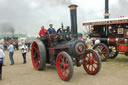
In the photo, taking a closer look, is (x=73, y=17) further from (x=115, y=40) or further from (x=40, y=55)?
(x=115, y=40)

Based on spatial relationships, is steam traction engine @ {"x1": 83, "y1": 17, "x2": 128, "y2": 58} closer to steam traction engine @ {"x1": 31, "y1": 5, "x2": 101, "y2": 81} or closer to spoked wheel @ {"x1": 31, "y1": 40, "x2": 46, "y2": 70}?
steam traction engine @ {"x1": 31, "y1": 5, "x2": 101, "y2": 81}

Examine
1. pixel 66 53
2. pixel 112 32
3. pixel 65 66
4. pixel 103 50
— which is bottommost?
pixel 65 66

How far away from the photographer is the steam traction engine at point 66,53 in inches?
150

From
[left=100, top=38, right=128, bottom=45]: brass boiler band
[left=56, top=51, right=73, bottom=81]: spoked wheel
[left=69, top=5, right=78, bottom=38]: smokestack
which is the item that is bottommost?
[left=56, top=51, right=73, bottom=81]: spoked wheel

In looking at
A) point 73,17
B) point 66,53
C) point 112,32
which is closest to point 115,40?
point 112,32

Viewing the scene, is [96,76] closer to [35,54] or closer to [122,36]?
[35,54]

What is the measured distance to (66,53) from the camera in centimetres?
367

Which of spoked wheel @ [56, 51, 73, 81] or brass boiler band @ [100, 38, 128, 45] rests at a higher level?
brass boiler band @ [100, 38, 128, 45]

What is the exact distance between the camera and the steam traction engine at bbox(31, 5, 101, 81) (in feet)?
12.5

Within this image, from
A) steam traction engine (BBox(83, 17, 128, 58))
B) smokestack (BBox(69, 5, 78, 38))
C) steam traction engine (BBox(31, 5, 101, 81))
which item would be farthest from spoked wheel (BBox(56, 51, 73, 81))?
steam traction engine (BBox(83, 17, 128, 58))

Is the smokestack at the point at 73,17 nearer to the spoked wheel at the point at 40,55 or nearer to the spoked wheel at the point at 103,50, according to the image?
the spoked wheel at the point at 40,55

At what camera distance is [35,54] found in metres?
5.29

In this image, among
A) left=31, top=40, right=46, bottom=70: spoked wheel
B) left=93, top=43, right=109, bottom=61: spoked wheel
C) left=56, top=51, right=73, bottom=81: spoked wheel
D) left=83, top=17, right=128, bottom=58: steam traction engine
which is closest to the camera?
left=56, top=51, right=73, bottom=81: spoked wheel

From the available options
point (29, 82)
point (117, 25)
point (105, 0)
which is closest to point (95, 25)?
point (117, 25)
